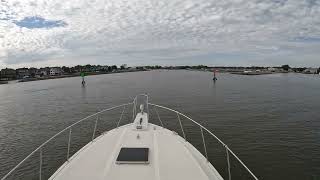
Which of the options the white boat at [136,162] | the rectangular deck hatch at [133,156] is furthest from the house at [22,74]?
the rectangular deck hatch at [133,156]

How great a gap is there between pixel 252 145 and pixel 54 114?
1925 cm

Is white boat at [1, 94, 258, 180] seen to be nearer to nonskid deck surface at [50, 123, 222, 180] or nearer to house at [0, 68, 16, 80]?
nonskid deck surface at [50, 123, 222, 180]

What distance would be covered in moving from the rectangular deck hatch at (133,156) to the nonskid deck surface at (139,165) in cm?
10

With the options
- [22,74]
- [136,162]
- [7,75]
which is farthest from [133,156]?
[22,74]

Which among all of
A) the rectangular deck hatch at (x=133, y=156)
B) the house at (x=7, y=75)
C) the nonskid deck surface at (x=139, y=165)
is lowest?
the nonskid deck surface at (x=139, y=165)

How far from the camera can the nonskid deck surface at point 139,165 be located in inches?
234

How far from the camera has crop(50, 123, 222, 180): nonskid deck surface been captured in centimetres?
595

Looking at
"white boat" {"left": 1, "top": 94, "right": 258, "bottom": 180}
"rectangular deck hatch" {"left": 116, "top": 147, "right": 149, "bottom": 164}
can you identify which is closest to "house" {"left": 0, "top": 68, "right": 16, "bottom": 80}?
"white boat" {"left": 1, "top": 94, "right": 258, "bottom": 180}

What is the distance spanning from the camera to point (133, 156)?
6.59 meters

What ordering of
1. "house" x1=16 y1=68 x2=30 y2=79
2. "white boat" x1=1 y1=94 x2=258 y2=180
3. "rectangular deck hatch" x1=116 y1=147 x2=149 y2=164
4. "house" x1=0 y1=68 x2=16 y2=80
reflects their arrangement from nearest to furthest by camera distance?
"white boat" x1=1 y1=94 x2=258 y2=180, "rectangular deck hatch" x1=116 y1=147 x2=149 y2=164, "house" x1=0 y1=68 x2=16 y2=80, "house" x1=16 y1=68 x2=30 y2=79

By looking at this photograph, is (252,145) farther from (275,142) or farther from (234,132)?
(234,132)

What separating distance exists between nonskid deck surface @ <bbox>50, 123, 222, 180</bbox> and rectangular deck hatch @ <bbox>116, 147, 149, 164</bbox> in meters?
0.10

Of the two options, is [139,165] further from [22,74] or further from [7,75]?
[22,74]

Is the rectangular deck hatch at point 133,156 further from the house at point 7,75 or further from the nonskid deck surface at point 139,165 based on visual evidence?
the house at point 7,75
